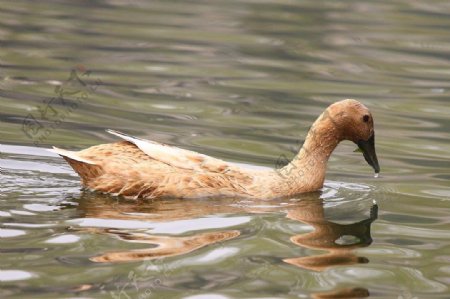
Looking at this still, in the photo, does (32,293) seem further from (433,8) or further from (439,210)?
(433,8)

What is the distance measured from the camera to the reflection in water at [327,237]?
855 cm

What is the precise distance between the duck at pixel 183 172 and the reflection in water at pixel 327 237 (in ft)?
0.99

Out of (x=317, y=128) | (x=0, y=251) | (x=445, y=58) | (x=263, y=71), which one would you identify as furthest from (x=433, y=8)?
(x=0, y=251)

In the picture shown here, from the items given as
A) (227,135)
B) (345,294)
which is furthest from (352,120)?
(345,294)

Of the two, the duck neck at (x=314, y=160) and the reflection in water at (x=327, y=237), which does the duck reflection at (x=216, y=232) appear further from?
the duck neck at (x=314, y=160)

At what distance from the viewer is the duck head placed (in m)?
10.5

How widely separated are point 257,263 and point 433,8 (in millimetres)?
13715

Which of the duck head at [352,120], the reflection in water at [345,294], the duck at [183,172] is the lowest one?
the reflection in water at [345,294]

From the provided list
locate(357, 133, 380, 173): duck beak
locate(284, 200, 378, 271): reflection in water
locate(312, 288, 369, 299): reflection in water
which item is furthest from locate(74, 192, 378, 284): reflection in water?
locate(357, 133, 380, 173): duck beak

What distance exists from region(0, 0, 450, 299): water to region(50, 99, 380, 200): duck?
0.12m

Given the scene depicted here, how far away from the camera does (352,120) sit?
10.5 m

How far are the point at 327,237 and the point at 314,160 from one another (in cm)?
142

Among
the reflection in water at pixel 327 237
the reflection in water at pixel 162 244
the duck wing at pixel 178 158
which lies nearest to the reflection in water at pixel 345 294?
the reflection in water at pixel 327 237

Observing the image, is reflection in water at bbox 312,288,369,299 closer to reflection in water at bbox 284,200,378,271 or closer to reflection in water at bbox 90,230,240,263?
reflection in water at bbox 284,200,378,271
